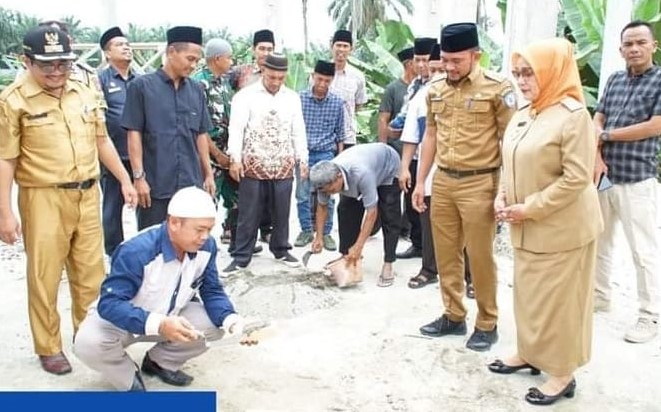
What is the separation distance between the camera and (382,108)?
225 inches

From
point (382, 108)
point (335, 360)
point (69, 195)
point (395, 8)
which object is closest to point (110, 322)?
point (69, 195)

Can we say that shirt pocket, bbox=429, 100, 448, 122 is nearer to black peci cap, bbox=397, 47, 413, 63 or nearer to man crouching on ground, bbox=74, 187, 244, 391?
man crouching on ground, bbox=74, 187, 244, 391

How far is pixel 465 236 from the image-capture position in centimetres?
360

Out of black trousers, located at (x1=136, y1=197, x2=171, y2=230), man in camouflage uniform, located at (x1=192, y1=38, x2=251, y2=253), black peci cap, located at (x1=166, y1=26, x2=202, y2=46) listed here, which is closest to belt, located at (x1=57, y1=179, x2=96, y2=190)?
black trousers, located at (x1=136, y1=197, x2=171, y2=230)

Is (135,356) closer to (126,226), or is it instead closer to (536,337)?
(536,337)

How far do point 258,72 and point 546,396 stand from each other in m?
3.60

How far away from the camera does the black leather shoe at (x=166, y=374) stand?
3.24m

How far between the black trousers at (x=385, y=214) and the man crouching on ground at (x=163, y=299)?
1.88 metres

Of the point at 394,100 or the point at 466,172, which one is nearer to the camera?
the point at 466,172

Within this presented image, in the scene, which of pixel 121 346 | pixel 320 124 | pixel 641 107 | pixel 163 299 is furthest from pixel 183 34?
pixel 641 107

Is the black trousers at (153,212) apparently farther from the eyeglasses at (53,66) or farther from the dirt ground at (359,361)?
the eyeglasses at (53,66)

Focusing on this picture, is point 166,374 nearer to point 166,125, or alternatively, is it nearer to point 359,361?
point 359,361

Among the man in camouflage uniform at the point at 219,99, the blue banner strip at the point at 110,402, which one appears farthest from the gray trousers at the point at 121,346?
the man in camouflage uniform at the point at 219,99

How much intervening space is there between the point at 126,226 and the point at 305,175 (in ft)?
6.93
